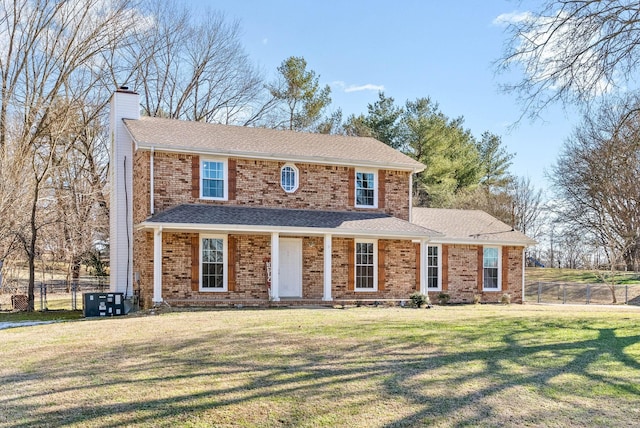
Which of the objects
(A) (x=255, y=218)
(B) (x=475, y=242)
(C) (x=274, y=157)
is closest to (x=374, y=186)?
(C) (x=274, y=157)

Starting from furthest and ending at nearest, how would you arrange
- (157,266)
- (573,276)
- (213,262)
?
(573,276), (213,262), (157,266)

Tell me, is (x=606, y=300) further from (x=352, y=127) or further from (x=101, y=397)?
(x=101, y=397)

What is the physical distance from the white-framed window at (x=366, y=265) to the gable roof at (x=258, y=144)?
9.47 ft

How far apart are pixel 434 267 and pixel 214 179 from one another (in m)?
9.54

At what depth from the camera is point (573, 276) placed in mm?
39250

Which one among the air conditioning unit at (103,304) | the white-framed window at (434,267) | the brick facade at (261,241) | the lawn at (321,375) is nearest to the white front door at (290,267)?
the brick facade at (261,241)

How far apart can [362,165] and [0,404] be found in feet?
49.5

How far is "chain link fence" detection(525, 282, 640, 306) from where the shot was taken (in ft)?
99.1

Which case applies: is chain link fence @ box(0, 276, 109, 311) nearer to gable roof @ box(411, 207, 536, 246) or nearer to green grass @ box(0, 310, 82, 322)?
green grass @ box(0, 310, 82, 322)

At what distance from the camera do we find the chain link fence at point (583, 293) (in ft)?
99.1

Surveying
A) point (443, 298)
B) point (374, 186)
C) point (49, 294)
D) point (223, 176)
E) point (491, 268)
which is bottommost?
point (49, 294)

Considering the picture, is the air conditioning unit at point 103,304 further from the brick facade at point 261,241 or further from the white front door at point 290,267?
the white front door at point 290,267

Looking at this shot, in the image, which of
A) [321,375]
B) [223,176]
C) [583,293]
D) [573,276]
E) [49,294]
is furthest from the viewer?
[573,276]

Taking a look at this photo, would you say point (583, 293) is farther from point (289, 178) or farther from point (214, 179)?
point (214, 179)
